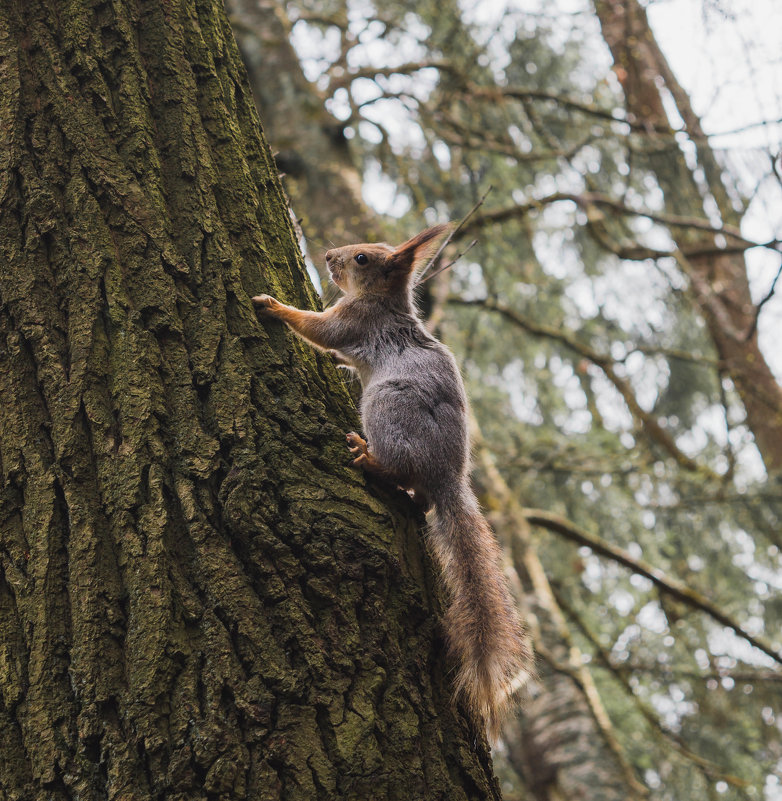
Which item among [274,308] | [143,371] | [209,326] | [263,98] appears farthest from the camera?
[263,98]

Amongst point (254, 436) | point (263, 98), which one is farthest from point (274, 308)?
point (263, 98)

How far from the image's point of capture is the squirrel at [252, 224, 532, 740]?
1761mm

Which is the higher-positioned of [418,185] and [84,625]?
[418,185]

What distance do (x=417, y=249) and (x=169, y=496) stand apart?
2054mm

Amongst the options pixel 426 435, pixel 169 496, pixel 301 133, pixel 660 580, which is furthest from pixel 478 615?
pixel 301 133

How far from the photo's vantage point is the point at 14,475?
1.39 metres

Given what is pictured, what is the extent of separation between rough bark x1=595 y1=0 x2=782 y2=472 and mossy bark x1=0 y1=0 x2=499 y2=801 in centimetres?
384

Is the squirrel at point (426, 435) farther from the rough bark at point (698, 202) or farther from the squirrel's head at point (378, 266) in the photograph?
the rough bark at point (698, 202)

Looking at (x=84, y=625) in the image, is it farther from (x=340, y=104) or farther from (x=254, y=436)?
(x=340, y=104)

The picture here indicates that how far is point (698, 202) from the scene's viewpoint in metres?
5.79

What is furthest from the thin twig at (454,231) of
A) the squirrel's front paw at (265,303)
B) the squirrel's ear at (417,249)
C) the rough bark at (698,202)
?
A: the rough bark at (698,202)

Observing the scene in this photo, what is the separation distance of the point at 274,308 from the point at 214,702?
903 millimetres

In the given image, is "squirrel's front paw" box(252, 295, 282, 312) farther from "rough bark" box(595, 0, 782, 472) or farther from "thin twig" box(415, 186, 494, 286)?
"rough bark" box(595, 0, 782, 472)

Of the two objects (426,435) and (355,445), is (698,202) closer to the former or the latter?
(426,435)
